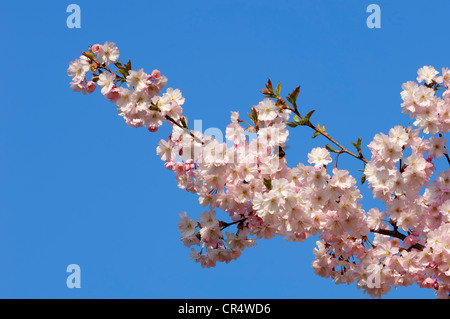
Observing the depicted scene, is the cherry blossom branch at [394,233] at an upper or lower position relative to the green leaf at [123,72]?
lower

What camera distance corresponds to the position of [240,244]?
5680mm

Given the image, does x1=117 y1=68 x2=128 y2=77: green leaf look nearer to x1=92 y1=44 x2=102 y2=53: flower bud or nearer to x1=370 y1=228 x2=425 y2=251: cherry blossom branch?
x1=92 y1=44 x2=102 y2=53: flower bud

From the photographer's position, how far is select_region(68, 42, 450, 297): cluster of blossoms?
17.5 ft

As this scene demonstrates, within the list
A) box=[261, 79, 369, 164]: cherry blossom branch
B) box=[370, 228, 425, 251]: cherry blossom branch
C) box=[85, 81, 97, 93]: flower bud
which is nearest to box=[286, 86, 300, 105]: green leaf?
box=[261, 79, 369, 164]: cherry blossom branch

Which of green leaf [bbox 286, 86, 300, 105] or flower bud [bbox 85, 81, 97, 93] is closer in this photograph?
green leaf [bbox 286, 86, 300, 105]

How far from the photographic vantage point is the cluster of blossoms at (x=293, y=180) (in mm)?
5340

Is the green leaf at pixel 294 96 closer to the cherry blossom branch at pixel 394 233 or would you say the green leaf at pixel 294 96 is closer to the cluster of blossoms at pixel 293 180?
the cluster of blossoms at pixel 293 180

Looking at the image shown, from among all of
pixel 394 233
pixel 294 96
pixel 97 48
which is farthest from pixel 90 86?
pixel 394 233

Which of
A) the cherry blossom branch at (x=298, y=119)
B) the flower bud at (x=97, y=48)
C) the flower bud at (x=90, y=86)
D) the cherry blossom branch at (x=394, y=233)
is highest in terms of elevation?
the flower bud at (x=97, y=48)

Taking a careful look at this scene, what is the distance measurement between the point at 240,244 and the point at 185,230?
1.78ft

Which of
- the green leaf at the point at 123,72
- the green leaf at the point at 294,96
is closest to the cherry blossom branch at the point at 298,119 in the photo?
the green leaf at the point at 294,96

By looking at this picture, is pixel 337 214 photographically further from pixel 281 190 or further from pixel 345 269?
pixel 345 269

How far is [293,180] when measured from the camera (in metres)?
5.46

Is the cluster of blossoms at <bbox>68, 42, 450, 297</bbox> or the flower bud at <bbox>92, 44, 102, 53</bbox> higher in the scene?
the flower bud at <bbox>92, 44, 102, 53</bbox>
